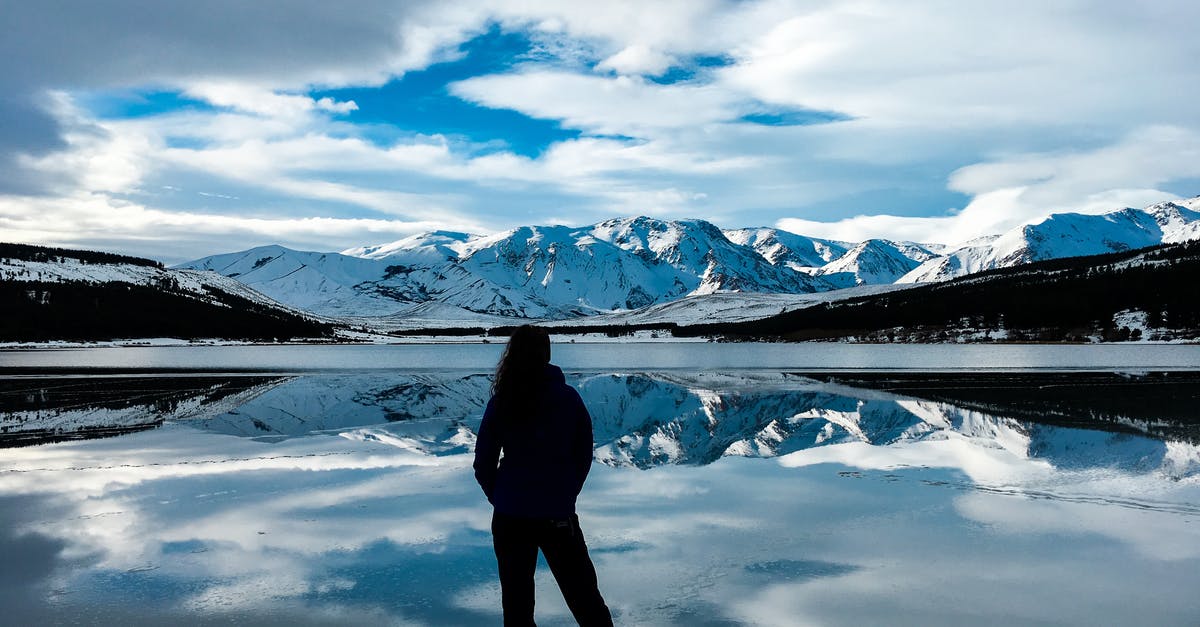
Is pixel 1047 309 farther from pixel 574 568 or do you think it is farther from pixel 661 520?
pixel 574 568

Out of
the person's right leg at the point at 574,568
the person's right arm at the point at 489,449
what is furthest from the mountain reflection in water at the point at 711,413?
the person's right arm at the point at 489,449

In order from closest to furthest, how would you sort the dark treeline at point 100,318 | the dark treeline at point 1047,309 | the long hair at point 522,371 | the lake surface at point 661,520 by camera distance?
the long hair at point 522,371
the lake surface at point 661,520
the dark treeline at point 1047,309
the dark treeline at point 100,318

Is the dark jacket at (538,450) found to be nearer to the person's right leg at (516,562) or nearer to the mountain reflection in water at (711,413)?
the person's right leg at (516,562)

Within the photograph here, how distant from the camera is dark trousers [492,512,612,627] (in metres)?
6.14

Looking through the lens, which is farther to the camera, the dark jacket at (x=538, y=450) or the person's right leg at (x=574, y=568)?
the person's right leg at (x=574, y=568)

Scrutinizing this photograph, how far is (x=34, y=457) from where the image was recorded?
59.3 feet

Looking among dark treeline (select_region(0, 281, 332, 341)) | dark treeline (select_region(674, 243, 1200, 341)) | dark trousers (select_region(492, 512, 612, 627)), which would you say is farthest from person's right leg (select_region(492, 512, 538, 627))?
dark treeline (select_region(0, 281, 332, 341))

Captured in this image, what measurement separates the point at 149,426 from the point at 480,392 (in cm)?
1529

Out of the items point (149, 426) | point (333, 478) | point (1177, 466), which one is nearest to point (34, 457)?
point (149, 426)

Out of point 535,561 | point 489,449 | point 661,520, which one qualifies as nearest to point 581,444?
point 489,449

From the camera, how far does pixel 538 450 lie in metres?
6.05

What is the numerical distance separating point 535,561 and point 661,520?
6.18m

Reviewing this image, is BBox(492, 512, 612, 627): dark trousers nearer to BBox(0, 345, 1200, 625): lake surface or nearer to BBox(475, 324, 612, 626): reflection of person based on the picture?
BBox(475, 324, 612, 626): reflection of person

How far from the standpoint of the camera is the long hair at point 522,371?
5.96m
